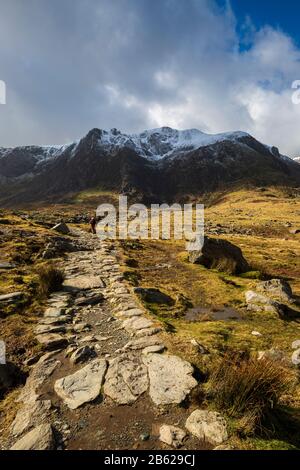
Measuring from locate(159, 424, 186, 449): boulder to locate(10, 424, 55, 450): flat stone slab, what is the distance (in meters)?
1.63

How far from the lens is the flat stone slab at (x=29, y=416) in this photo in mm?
4957

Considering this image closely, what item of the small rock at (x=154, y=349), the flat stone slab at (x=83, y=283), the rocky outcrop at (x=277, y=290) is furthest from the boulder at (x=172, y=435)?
the rocky outcrop at (x=277, y=290)

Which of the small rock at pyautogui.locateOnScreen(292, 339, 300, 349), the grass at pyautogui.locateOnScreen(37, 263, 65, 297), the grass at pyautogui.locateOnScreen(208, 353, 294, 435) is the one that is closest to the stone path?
the grass at pyautogui.locateOnScreen(208, 353, 294, 435)

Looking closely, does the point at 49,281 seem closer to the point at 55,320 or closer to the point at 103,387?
the point at 55,320

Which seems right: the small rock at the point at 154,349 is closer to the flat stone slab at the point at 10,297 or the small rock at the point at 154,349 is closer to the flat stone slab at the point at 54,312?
the flat stone slab at the point at 54,312

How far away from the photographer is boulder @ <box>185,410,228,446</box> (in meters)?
4.55

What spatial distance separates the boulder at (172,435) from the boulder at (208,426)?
0.55 ft

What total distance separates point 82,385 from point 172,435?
2.14 m

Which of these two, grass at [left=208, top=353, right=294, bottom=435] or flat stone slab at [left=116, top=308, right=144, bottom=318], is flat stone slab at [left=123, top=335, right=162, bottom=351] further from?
grass at [left=208, top=353, right=294, bottom=435]

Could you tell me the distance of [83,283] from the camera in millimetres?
13117

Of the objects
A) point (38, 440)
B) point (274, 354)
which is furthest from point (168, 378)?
point (274, 354)
